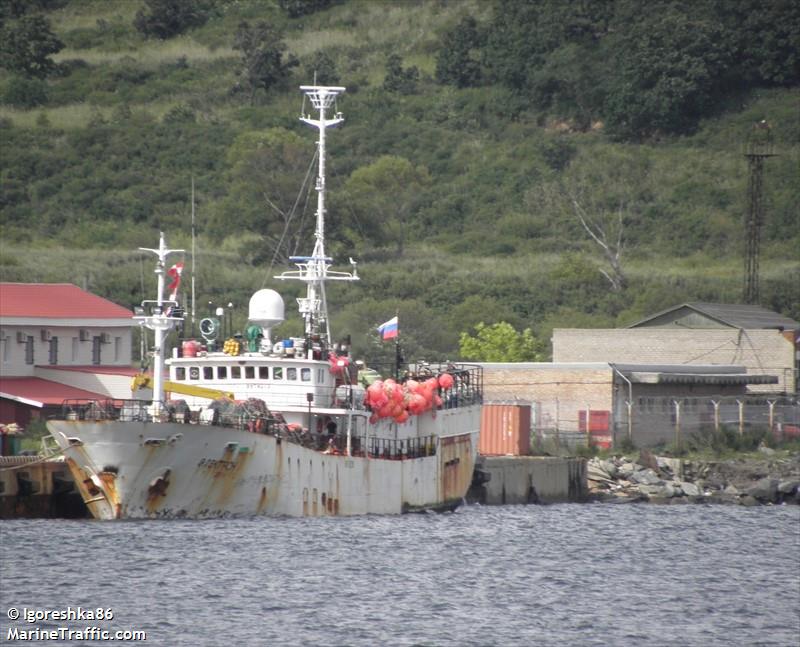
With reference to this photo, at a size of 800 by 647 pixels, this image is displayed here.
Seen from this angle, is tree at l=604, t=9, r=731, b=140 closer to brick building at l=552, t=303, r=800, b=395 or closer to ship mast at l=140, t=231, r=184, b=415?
brick building at l=552, t=303, r=800, b=395

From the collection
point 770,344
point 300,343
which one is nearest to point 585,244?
point 770,344

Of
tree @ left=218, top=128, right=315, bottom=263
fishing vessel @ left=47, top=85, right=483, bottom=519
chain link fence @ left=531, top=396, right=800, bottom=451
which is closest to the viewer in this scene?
fishing vessel @ left=47, top=85, right=483, bottom=519

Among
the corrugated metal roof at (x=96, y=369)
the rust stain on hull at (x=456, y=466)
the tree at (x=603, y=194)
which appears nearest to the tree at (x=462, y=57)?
the tree at (x=603, y=194)

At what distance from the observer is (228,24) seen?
558ft

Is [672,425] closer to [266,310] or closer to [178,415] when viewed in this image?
[266,310]

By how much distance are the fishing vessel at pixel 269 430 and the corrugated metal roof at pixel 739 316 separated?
1057 inches

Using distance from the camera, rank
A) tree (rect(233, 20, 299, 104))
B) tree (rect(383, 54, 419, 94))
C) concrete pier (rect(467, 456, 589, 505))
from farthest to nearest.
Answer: tree (rect(383, 54, 419, 94)) < tree (rect(233, 20, 299, 104)) < concrete pier (rect(467, 456, 589, 505))

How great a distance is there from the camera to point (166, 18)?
6663 inches

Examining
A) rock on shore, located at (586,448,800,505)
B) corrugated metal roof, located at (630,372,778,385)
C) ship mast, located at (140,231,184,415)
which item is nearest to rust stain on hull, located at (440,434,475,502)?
rock on shore, located at (586,448,800,505)

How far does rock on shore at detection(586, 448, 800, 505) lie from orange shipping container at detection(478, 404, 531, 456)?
299cm

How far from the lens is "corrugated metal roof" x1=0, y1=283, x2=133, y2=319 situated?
235 feet

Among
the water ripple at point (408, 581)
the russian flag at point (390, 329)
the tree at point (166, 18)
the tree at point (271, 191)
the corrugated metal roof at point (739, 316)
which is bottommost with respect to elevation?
the water ripple at point (408, 581)

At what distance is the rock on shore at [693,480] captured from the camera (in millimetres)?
70500

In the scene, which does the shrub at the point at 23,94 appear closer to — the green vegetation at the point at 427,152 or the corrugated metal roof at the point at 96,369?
the green vegetation at the point at 427,152
